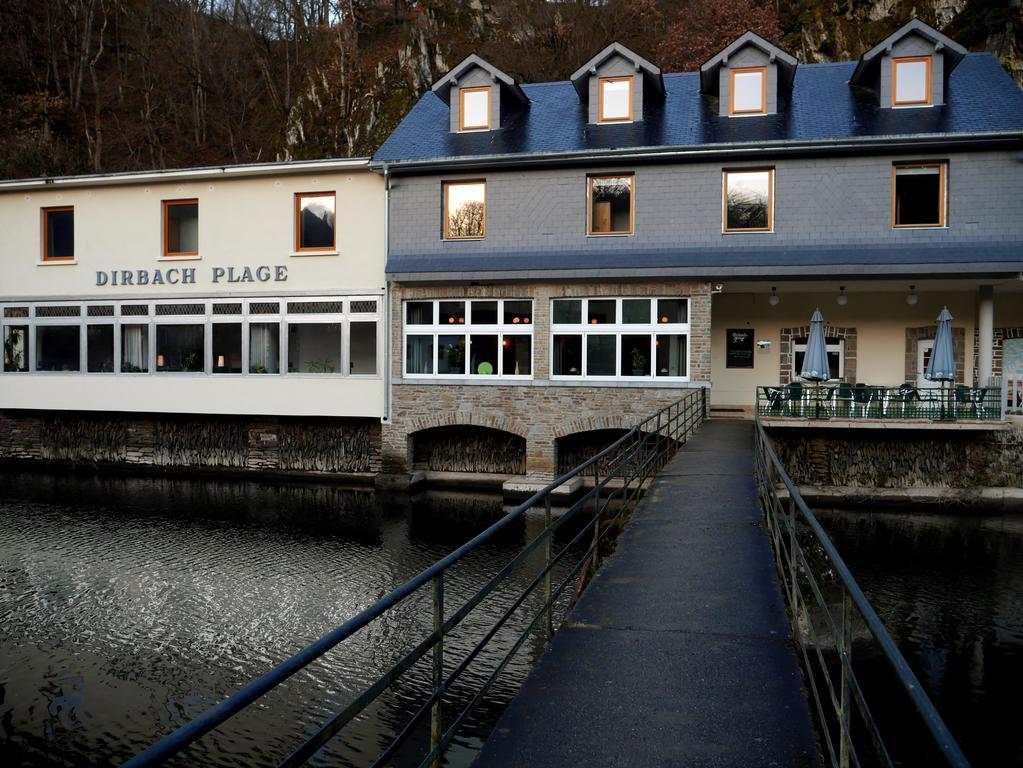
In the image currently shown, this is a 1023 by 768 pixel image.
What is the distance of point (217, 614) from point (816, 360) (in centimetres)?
1234

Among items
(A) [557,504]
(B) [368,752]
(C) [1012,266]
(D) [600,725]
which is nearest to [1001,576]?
(C) [1012,266]

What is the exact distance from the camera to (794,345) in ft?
66.9

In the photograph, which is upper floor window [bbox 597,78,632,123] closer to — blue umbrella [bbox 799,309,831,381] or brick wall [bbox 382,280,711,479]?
brick wall [bbox 382,280,711,479]

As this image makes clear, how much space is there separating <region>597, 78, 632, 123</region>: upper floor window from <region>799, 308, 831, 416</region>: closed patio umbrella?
6.52m

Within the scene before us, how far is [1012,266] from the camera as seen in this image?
16031 mm

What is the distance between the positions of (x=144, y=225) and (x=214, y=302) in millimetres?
2785

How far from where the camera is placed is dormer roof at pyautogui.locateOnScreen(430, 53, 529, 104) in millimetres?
19438

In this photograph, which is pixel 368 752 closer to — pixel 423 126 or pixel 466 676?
pixel 466 676

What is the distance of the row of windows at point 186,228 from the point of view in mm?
19500

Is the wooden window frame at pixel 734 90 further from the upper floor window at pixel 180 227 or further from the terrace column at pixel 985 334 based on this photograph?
the upper floor window at pixel 180 227

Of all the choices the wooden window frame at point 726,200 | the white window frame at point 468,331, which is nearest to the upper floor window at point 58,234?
the white window frame at point 468,331

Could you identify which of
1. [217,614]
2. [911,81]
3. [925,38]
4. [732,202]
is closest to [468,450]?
[732,202]

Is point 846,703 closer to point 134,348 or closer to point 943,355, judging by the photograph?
point 943,355

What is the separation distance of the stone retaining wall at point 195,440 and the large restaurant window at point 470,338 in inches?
86.7
